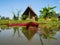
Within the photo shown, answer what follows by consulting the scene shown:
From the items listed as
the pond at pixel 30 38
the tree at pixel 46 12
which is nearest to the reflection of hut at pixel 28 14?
the tree at pixel 46 12

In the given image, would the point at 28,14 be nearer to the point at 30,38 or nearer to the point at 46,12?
the point at 46,12

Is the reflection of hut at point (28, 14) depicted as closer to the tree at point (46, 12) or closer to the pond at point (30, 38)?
the tree at point (46, 12)

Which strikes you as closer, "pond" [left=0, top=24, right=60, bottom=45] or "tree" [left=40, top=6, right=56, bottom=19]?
"pond" [left=0, top=24, right=60, bottom=45]

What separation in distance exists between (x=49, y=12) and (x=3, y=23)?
40.5 ft

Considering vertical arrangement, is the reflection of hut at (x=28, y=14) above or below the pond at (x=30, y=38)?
above

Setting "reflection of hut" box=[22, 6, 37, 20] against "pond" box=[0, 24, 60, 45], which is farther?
"reflection of hut" box=[22, 6, 37, 20]

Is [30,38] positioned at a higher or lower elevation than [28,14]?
lower

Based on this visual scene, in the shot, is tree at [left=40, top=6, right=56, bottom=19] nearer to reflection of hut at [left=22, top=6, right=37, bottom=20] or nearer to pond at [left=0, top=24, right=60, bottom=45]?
reflection of hut at [left=22, top=6, right=37, bottom=20]

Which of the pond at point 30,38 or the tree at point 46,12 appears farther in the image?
the tree at point 46,12

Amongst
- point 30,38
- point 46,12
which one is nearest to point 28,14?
point 46,12

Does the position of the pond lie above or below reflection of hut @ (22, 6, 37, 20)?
below

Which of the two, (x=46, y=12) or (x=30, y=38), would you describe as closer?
(x=30, y=38)

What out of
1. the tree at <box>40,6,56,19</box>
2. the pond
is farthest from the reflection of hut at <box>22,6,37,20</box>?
the pond

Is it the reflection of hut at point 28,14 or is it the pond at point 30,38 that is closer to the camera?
the pond at point 30,38
